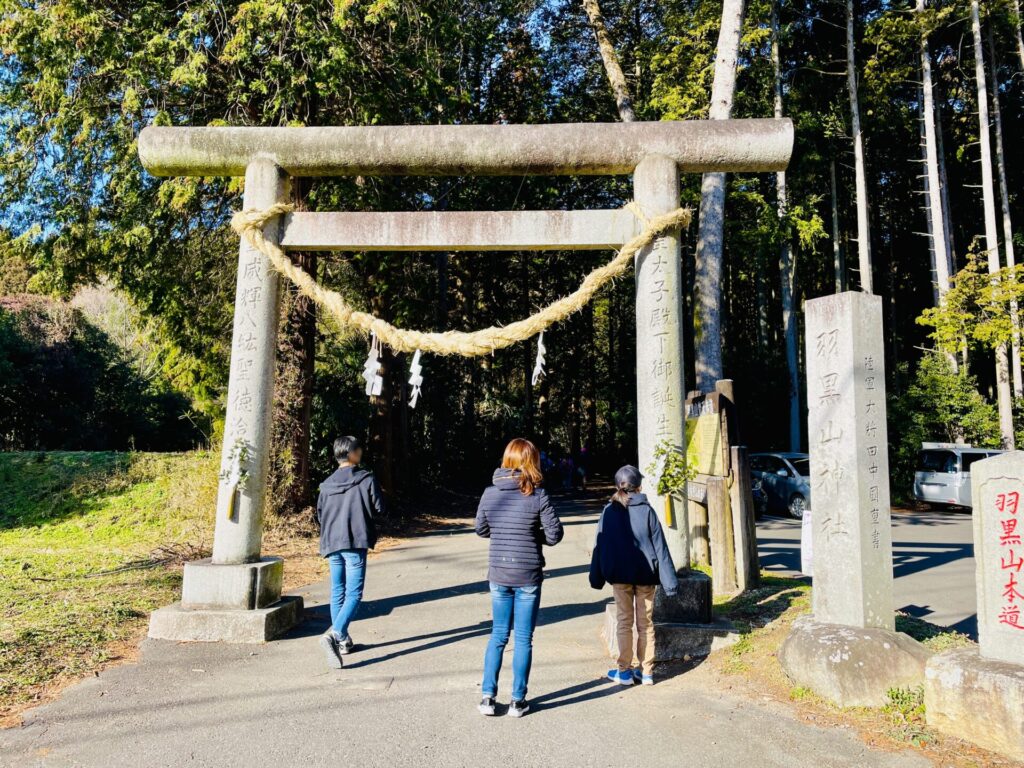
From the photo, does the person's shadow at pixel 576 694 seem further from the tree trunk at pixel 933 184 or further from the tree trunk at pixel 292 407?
the tree trunk at pixel 933 184

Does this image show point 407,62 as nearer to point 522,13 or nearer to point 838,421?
point 522,13

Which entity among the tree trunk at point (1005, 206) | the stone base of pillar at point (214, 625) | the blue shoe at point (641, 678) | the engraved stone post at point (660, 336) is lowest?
the blue shoe at point (641, 678)

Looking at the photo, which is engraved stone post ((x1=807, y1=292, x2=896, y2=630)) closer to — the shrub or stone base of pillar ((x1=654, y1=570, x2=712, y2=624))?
stone base of pillar ((x1=654, y1=570, x2=712, y2=624))

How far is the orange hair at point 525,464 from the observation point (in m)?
4.38

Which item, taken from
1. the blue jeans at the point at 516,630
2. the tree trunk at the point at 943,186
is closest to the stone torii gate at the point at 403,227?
the blue jeans at the point at 516,630

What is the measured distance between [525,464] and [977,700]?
2944 millimetres

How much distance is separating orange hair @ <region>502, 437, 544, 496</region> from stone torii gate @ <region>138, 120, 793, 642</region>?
5.37 ft

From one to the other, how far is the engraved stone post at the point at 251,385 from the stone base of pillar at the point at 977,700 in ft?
17.7

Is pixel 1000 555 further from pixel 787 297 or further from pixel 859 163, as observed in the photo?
pixel 787 297

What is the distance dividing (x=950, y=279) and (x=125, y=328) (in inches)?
1320

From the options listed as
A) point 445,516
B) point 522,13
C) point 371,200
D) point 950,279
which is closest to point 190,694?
point 371,200

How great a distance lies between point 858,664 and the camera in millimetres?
4371

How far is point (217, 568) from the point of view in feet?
19.3

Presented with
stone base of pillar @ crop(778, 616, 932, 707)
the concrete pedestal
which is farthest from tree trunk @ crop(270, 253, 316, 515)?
stone base of pillar @ crop(778, 616, 932, 707)
